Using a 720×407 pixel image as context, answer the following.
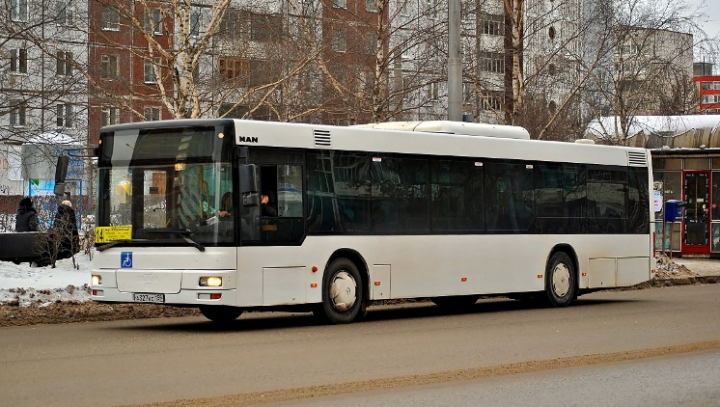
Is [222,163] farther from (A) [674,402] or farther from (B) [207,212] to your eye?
(A) [674,402]

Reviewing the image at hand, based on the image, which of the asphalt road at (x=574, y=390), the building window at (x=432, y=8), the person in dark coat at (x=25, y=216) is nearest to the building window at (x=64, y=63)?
the person in dark coat at (x=25, y=216)

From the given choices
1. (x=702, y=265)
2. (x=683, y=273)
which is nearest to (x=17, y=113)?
(x=683, y=273)

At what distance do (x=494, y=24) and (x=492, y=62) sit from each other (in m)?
1.45

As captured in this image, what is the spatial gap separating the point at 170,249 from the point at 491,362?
5.30 m

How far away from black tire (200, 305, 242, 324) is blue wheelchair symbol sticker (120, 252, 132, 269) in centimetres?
112

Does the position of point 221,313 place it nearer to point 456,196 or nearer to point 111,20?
point 456,196

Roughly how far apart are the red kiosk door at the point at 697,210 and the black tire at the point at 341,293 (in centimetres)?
2329

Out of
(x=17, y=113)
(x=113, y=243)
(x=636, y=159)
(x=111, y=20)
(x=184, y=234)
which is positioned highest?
(x=111, y=20)

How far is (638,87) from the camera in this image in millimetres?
41875

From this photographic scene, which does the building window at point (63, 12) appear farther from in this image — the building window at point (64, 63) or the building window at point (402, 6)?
the building window at point (402, 6)

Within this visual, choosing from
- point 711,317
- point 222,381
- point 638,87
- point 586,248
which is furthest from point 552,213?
point 638,87

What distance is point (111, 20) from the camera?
90.7ft

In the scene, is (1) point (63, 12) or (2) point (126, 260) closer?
(2) point (126, 260)

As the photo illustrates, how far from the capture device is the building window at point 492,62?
116 ft
